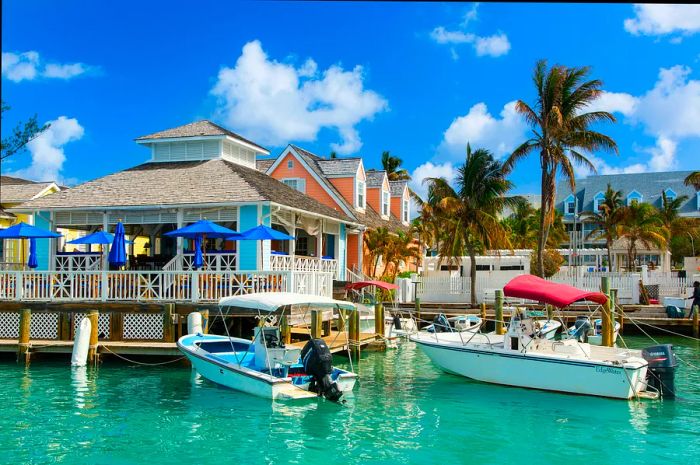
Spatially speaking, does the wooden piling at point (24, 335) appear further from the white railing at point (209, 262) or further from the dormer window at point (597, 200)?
the dormer window at point (597, 200)

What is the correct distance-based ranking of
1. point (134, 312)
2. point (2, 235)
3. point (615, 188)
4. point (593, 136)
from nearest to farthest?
point (134, 312) → point (2, 235) → point (593, 136) → point (615, 188)

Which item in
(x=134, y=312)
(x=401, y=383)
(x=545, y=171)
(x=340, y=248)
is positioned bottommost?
(x=401, y=383)

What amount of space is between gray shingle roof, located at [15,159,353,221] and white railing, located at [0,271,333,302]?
347 cm

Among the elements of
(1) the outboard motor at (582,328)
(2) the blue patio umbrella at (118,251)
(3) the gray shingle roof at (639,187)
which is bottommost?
(1) the outboard motor at (582,328)

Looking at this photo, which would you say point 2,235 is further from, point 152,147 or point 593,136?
point 593,136

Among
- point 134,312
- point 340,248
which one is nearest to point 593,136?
point 340,248

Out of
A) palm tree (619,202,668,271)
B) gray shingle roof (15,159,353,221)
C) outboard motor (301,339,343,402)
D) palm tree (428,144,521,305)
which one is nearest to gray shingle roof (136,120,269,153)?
gray shingle roof (15,159,353,221)

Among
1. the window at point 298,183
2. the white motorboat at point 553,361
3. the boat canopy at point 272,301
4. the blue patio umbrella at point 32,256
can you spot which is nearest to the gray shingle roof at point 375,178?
the window at point 298,183

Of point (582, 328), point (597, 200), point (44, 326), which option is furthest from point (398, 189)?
point (597, 200)

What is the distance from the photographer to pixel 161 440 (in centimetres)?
1248

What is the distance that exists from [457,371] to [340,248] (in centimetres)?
1421

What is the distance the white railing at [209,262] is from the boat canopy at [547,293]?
32.2ft

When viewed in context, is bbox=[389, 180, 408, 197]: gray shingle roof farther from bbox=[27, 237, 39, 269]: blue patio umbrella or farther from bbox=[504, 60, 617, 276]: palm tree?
bbox=[27, 237, 39, 269]: blue patio umbrella

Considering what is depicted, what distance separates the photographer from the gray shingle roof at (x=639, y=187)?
78250 mm
